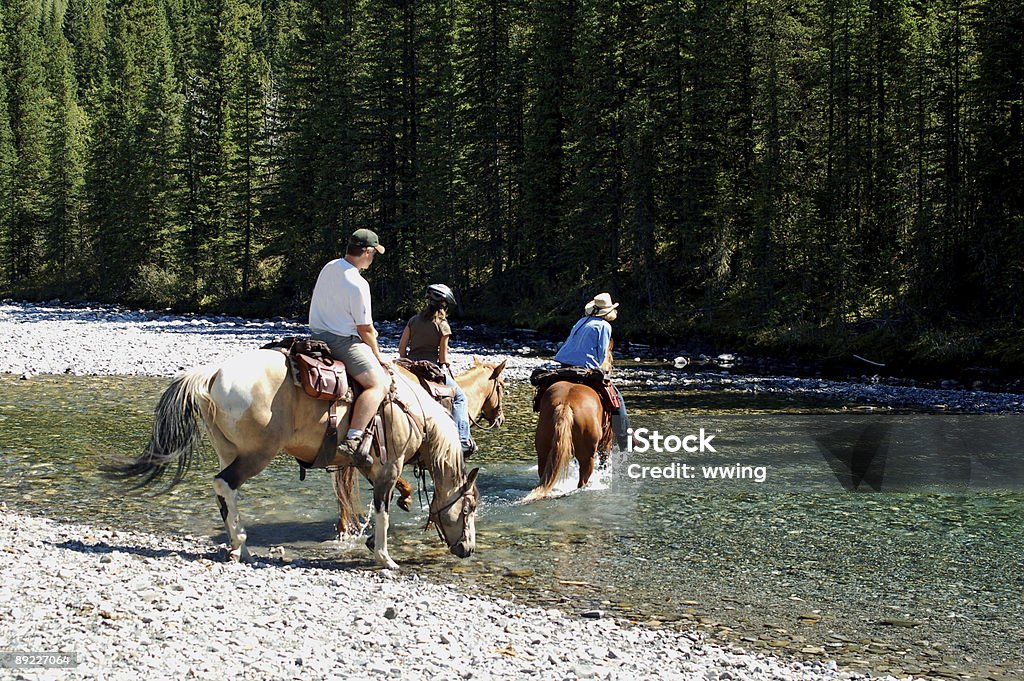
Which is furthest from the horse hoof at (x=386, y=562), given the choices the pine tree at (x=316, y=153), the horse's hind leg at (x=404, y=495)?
the pine tree at (x=316, y=153)

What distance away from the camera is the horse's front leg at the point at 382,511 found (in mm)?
8797

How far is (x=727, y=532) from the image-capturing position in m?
10.2

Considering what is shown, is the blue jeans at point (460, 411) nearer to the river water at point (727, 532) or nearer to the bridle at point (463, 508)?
the river water at point (727, 532)

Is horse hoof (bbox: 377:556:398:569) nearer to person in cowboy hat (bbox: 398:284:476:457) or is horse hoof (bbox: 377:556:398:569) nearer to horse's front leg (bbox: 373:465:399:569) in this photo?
horse's front leg (bbox: 373:465:399:569)

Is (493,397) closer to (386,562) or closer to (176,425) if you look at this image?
(386,562)

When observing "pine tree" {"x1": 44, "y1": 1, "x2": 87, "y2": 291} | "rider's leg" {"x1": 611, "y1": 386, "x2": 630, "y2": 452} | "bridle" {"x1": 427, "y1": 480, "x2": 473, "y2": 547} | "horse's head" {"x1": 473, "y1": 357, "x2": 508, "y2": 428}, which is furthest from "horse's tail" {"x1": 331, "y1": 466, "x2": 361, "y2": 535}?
"pine tree" {"x1": 44, "y1": 1, "x2": 87, "y2": 291}

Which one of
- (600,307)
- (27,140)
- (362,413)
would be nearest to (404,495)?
(362,413)

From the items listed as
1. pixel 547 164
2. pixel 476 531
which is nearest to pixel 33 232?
pixel 547 164

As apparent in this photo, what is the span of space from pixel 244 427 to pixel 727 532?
532cm

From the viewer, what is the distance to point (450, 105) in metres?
47.2

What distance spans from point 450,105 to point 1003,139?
2695cm

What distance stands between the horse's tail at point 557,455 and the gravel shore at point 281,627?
2.63 metres

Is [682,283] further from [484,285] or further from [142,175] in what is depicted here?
[142,175]

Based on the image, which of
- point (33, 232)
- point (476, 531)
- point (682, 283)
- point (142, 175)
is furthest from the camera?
point (33, 232)
